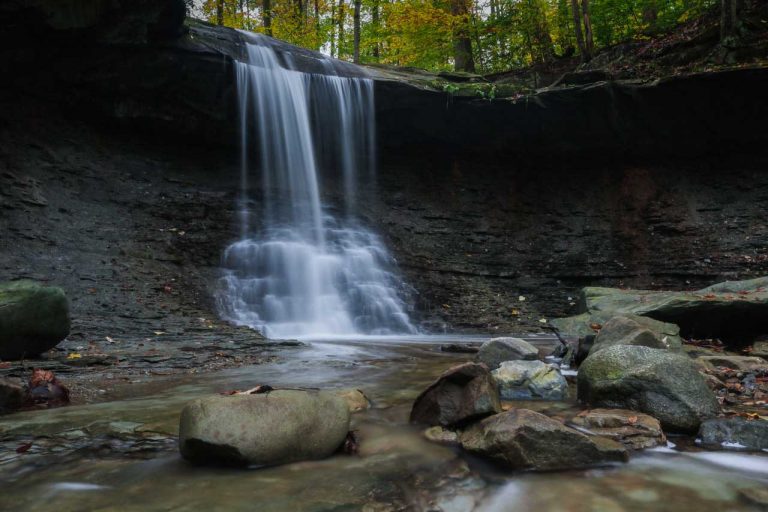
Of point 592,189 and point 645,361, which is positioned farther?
point 592,189

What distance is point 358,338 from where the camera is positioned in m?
9.75

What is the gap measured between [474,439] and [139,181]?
12001 mm

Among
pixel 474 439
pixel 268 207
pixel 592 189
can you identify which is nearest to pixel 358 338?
pixel 268 207

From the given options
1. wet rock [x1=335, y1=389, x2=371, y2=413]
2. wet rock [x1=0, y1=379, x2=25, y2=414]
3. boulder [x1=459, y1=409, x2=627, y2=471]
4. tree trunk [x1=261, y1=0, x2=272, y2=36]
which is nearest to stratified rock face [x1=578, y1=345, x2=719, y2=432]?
boulder [x1=459, y1=409, x2=627, y2=471]

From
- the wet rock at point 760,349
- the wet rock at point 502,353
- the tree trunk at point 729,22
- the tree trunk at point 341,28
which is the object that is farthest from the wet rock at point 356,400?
the tree trunk at point 341,28

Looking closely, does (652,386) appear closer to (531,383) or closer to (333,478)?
(531,383)

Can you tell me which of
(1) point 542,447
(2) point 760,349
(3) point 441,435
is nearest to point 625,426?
(1) point 542,447

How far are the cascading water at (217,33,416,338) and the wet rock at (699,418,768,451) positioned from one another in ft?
24.7

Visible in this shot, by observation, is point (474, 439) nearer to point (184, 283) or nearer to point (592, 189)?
point (184, 283)

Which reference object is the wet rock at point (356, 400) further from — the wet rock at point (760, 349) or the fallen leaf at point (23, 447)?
the wet rock at point (760, 349)

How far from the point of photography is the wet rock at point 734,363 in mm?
4879

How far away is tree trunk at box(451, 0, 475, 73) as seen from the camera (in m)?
19.3

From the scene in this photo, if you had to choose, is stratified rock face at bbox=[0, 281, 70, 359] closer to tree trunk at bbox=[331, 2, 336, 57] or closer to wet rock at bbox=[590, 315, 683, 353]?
wet rock at bbox=[590, 315, 683, 353]

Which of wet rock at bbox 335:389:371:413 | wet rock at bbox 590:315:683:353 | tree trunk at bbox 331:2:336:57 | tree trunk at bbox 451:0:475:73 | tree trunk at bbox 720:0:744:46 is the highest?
tree trunk at bbox 331:2:336:57
